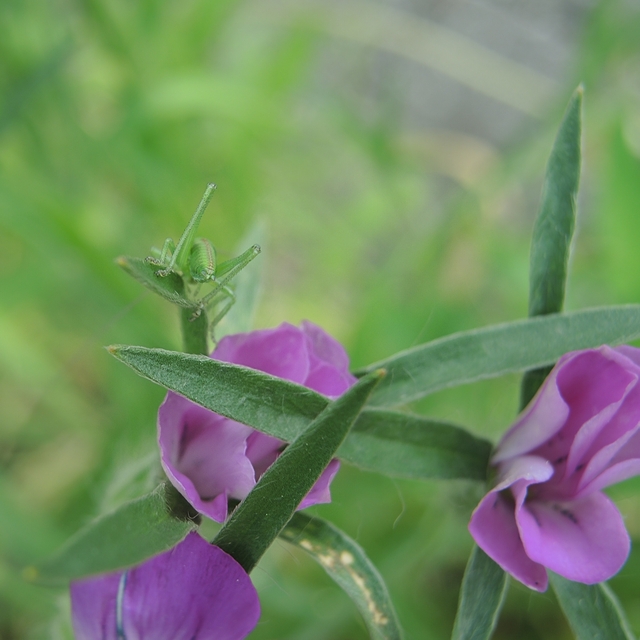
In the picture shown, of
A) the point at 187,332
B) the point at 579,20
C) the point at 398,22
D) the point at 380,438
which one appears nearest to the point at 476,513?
the point at 380,438

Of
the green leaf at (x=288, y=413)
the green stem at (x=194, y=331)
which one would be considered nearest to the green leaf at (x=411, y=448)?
the green leaf at (x=288, y=413)

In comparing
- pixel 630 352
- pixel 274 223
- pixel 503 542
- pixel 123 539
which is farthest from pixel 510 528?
pixel 274 223

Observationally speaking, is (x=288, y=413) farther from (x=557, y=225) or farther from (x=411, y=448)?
(x=557, y=225)

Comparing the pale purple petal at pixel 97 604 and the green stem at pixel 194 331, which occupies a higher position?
the green stem at pixel 194 331

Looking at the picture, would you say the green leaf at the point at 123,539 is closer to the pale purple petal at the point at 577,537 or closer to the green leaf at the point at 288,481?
the green leaf at the point at 288,481

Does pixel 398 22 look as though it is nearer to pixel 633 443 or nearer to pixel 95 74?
pixel 95 74

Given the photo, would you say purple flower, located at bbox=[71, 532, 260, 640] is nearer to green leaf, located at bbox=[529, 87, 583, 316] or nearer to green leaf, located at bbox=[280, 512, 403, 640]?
green leaf, located at bbox=[280, 512, 403, 640]
